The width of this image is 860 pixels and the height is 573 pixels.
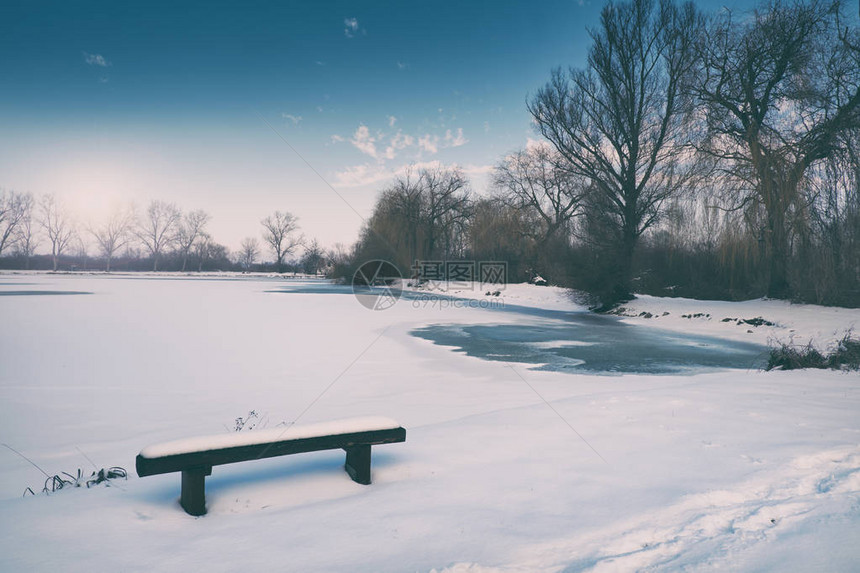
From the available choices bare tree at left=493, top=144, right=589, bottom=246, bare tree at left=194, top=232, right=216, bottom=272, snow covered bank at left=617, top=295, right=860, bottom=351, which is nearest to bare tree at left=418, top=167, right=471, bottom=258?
bare tree at left=493, top=144, right=589, bottom=246

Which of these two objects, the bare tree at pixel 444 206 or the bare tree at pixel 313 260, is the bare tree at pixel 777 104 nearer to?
the bare tree at pixel 444 206

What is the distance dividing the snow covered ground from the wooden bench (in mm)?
154

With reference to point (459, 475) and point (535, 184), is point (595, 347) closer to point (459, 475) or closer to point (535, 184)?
point (459, 475)

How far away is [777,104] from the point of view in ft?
53.4

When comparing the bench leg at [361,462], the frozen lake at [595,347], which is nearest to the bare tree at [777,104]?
the frozen lake at [595,347]

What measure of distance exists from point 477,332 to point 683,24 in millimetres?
17154

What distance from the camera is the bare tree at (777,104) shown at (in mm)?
14234

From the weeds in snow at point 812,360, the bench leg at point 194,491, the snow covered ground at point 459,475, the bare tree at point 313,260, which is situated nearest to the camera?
the snow covered ground at point 459,475

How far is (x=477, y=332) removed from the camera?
13.6m

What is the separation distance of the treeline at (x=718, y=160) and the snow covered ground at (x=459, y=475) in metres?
9.92

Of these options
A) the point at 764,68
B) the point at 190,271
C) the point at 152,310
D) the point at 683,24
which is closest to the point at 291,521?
the point at 152,310

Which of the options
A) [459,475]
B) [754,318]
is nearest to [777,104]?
[754,318]

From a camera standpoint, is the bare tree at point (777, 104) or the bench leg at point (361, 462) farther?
the bare tree at point (777, 104)

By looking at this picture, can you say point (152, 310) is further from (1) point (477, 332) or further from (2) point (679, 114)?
(2) point (679, 114)
